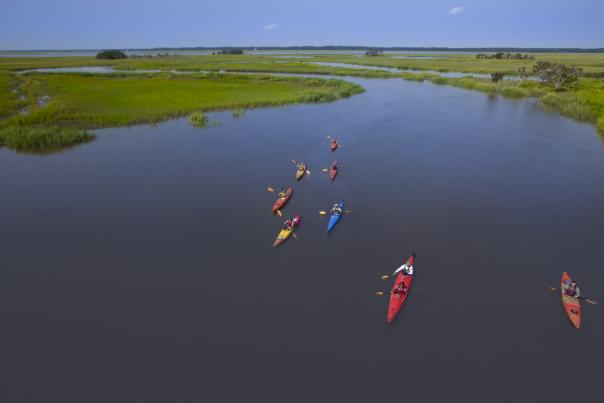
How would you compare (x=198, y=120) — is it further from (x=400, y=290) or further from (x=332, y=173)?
(x=400, y=290)

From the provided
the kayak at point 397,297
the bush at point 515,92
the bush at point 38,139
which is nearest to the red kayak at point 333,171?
the kayak at point 397,297

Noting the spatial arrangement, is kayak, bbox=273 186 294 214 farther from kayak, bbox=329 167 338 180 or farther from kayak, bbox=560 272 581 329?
kayak, bbox=560 272 581 329

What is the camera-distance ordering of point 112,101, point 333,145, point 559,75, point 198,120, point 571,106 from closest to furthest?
1. point 333,145
2. point 198,120
3. point 571,106
4. point 112,101
5. point 559,75

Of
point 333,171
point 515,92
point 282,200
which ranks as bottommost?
point 282,200

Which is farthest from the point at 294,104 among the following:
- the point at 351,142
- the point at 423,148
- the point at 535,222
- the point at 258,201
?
the point at 535,222

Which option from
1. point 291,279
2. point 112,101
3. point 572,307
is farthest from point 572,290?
point 112,101

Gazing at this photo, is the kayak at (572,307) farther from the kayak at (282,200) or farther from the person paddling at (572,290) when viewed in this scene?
the kayak at (282,200)

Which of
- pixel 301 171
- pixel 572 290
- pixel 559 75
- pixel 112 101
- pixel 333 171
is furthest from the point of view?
pixel 559 75

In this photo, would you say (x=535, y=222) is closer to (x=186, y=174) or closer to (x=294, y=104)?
(x=186, y=174)
